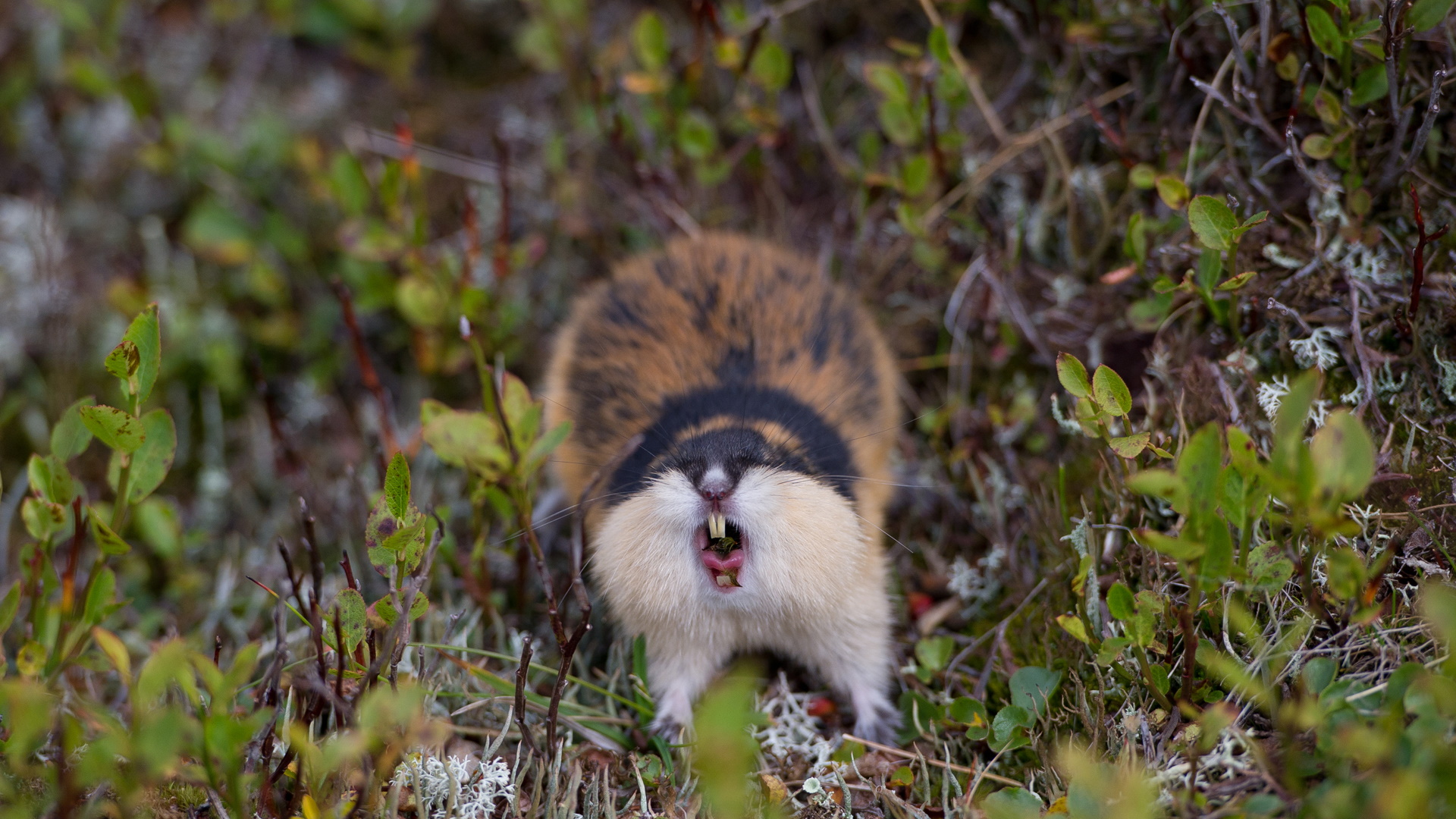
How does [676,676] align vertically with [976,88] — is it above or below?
below

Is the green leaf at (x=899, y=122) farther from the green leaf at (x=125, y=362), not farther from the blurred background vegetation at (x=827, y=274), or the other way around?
the green leaf at (x=125, y=362)

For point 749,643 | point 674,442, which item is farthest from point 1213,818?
point 674,442

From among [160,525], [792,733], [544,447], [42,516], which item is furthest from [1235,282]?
[160,525]

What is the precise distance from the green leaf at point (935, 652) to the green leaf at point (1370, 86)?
2.39m

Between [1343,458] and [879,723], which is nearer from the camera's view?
[1343,458]

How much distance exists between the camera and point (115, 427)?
2.97 meters

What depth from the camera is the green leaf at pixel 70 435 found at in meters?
3.11

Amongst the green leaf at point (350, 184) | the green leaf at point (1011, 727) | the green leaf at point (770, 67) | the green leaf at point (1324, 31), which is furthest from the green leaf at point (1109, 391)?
the green leaf at point (350, 184)

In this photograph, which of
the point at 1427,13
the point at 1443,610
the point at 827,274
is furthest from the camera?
the point at 827,274

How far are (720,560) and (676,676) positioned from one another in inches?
26.3

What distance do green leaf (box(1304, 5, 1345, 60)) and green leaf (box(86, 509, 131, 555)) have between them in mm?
4168

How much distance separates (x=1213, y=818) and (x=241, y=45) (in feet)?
19.5

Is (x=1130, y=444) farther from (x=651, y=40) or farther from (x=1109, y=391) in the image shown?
(x=651, y=40)

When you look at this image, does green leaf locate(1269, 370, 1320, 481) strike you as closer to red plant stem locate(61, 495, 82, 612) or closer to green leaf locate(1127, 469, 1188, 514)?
green leaf locate(1127, 469, 1188, 514)
